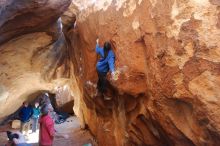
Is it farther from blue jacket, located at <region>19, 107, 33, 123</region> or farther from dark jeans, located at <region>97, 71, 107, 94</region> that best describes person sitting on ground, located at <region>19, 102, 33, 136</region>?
dark jeans, located at <region>97, 71, 107, 94</region>

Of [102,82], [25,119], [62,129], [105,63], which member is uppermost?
[105,63]

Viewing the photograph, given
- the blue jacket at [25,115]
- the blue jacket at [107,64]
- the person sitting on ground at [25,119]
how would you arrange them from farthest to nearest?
the blue jacket at [25,115] < the person sitting on ground at [25,119] < the blue jacket at [107,64]

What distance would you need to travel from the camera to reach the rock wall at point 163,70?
3561 millimetres

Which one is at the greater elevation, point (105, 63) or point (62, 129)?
point (105, 63)

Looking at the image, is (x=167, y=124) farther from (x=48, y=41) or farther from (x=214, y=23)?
(x=48, y=41)

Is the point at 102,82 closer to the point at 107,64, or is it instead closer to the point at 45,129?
the point at 107,64

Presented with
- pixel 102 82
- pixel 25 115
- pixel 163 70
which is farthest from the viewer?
pixel 25 115

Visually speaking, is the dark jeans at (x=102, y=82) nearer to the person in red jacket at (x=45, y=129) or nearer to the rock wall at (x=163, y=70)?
the rock wall at (x=163, y=70)

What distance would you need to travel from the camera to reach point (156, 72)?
173 inches

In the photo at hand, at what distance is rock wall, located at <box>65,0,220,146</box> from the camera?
3.56 meters

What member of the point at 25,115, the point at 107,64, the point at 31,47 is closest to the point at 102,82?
the point at 107,64

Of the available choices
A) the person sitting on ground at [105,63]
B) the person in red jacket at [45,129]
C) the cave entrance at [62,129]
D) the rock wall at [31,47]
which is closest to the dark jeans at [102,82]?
the person sitting on ground at [105,63]

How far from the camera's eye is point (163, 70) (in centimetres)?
422

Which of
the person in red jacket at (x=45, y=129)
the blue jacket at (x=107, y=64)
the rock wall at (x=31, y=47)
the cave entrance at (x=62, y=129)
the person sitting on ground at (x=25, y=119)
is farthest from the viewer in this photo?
the person sitting on ground at (x=25, y=119)
